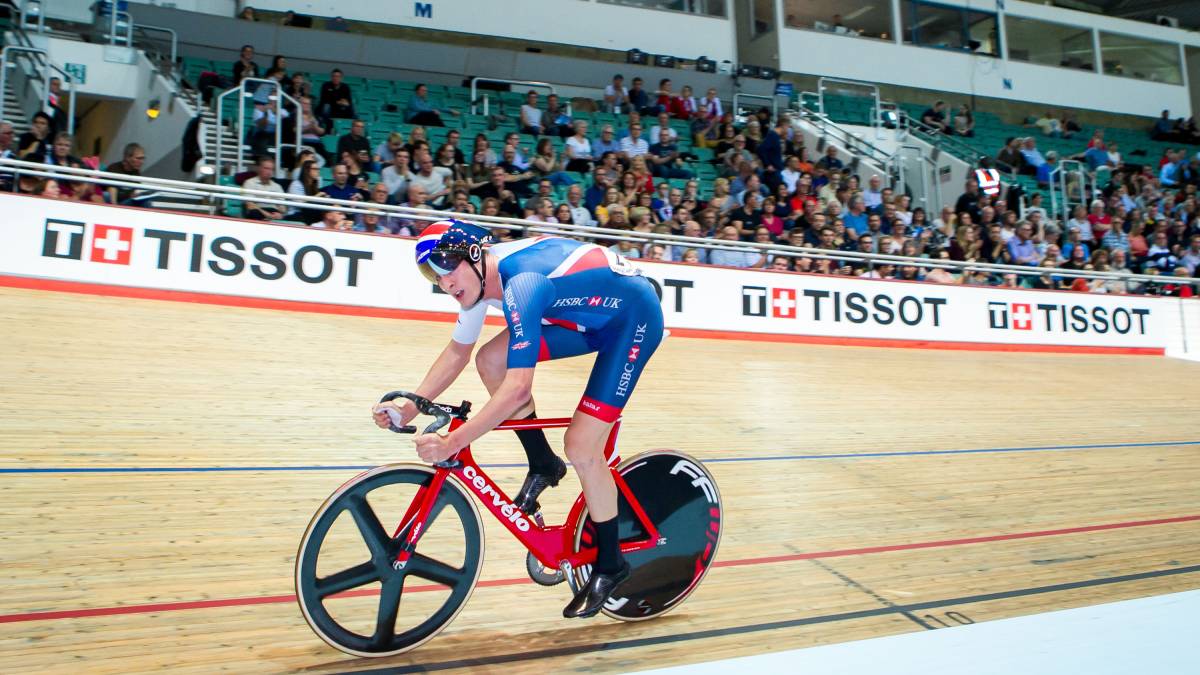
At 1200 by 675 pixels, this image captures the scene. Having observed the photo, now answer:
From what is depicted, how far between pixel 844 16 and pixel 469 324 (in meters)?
16.8

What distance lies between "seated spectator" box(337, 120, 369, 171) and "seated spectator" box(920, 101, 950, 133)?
10.7 metres

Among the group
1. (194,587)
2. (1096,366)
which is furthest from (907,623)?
(1096,366)

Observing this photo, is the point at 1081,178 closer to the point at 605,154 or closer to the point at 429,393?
the point at 605,154

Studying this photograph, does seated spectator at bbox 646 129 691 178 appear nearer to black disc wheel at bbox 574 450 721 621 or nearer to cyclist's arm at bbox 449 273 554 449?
black disc wheel at bbox 574 450 721 621

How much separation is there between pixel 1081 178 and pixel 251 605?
14838 mm

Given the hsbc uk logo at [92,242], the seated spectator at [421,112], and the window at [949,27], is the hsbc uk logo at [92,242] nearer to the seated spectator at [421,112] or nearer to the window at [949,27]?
the seated spectator at [421,112]

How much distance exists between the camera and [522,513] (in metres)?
2.36

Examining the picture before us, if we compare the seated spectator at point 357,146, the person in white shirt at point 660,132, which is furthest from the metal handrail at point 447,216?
the person in white shirt at point 660,132

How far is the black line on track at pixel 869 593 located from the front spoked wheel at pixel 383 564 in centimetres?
135

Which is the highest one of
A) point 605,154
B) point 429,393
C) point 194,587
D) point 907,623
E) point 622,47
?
point 622,47

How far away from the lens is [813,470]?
15.1 ft

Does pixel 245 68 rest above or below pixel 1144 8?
below

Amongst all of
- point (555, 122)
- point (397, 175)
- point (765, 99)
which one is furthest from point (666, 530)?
point (765, 99)

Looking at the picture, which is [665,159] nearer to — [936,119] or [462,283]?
[936,119]
